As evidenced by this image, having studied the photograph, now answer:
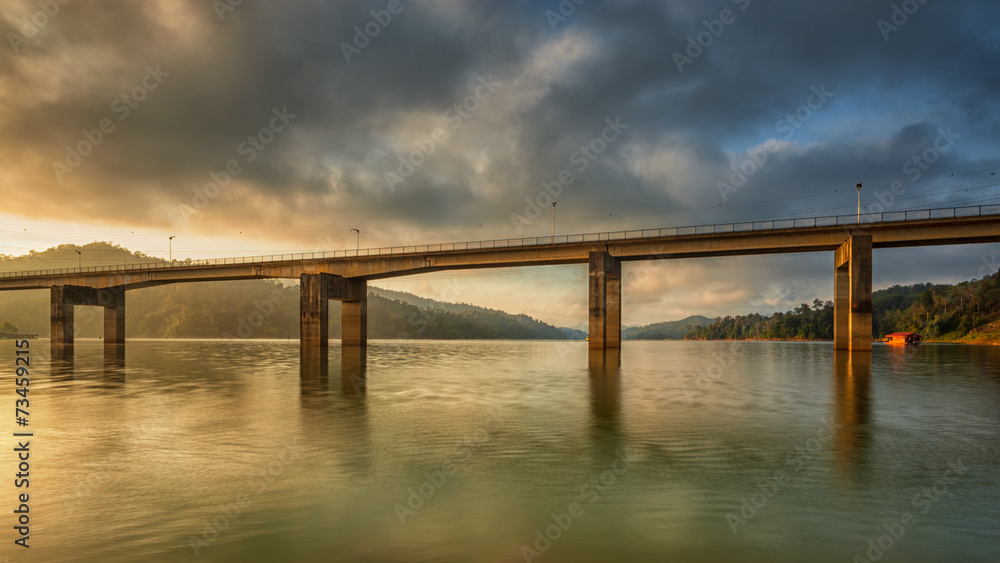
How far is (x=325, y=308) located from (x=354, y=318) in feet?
24.7

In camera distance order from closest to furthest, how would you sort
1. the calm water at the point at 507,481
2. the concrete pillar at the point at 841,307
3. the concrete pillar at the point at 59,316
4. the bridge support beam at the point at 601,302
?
the calm water at the point at 507,481 → the concrete pillar at the point at 841,307 → the bridge support beam at the point at 601,302 → the concrete pillar at the point at 59,316

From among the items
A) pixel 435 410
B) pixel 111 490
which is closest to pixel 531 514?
pixel 111 490

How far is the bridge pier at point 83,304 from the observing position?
9400 cm

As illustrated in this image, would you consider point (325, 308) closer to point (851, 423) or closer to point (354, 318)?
point (354, 318)

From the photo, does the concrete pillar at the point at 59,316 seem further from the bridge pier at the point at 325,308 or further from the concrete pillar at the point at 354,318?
the concrete pillar at the point at 354,318

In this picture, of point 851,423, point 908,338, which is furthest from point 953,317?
point 851,423

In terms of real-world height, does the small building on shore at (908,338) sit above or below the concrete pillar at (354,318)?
below

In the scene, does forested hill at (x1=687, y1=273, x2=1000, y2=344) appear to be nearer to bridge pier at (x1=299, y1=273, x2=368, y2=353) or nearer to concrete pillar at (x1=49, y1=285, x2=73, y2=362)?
bridge pier at (x1=299, y1=273, x2=368, y2=353)

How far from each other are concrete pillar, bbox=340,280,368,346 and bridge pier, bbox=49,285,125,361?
4617 centimetres

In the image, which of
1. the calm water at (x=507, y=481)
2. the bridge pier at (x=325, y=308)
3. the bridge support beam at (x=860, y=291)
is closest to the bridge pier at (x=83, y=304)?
the bridge pier at (x=325, y=308)

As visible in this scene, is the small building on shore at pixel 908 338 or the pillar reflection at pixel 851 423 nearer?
the pillar reflection at pixel 851 423

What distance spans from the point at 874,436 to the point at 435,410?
12738 mm

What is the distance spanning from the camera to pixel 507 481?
29.8ft

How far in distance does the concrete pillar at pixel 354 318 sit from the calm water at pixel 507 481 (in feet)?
204
